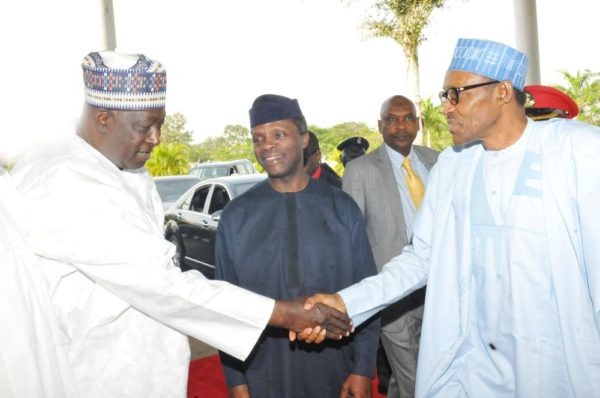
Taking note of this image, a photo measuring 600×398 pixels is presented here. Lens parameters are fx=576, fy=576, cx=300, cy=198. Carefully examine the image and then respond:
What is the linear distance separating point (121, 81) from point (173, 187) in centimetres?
1225

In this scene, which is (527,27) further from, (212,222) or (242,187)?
(212,222)

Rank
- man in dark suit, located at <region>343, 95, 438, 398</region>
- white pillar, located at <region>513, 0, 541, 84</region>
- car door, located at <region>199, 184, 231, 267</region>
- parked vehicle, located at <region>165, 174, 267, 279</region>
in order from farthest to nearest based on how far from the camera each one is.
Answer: white pillar, located at <region>513, 0, 541, 84</region> < parked vehicle, located at <region>165, 174, 267, 279</region> < car door, located at <region>199, 184, 231, 267</region> < man in dark suit, located at <region>343, 95, 438, 398</region>

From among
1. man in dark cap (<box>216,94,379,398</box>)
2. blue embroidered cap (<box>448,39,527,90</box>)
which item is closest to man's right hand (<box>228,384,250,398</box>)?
man in dark cap (<box>216,94,379,398</box>)

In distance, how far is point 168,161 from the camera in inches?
1214

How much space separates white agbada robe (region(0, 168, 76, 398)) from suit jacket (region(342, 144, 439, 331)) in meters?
2.70

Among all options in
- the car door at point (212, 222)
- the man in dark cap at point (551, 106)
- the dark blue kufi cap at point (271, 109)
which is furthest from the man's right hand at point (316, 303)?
the car door at point (212, 222)

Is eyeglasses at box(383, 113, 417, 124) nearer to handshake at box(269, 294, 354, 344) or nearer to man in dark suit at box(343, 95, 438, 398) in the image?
man in dark suit at box(343, 95, 438, 398)

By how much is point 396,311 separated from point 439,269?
179cm

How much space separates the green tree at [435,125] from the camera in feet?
107

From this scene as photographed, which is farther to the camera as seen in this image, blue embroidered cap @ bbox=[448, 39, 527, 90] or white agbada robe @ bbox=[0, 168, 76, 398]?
→ blue embroidered cap @ bbox=[448, 39, 527, 90]

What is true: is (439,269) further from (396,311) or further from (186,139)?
(186,139)

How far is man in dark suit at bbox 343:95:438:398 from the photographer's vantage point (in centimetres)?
419

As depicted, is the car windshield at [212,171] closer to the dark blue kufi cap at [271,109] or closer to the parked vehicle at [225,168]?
the parked vehicle at [225,168]

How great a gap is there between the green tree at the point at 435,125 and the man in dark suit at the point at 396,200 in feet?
91.7
